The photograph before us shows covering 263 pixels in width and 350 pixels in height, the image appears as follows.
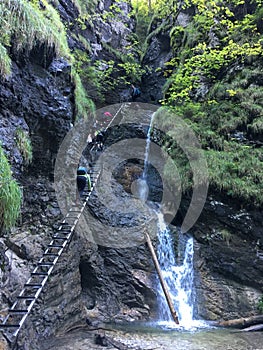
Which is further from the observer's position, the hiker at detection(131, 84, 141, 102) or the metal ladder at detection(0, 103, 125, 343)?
the hiker at detection(131, 84, 141, 102)

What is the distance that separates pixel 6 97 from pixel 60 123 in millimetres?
1904

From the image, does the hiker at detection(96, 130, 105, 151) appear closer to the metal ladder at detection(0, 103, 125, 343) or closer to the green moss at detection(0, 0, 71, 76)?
the metal ladder at detection(0, 103, 125, 343)

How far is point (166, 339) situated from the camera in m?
6.62

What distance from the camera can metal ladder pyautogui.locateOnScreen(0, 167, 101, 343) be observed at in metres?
4.61

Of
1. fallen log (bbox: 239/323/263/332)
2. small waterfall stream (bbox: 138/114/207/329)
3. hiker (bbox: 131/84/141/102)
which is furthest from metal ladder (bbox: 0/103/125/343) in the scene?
hiker (bbox: 131/84/141/102)

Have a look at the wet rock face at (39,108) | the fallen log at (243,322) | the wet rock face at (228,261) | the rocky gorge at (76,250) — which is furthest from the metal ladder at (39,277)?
the fallen log at (243,322)

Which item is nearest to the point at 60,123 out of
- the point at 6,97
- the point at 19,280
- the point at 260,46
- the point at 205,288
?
the point at 6,97

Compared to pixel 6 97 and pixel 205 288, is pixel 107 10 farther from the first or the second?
pixel 205 288

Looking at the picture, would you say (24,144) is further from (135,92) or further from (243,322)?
(135,92)

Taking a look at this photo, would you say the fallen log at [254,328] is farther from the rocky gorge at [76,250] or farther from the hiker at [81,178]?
the hiker at [81,178]

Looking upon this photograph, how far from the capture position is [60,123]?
805cm

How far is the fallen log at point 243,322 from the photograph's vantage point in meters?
7.71

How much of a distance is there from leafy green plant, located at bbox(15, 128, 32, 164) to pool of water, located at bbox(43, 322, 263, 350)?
402cm

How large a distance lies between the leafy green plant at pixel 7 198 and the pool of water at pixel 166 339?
118 inches
